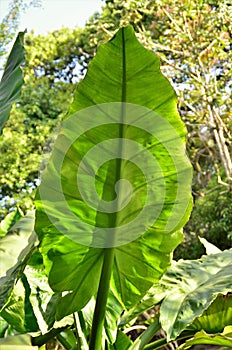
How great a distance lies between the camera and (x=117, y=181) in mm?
725

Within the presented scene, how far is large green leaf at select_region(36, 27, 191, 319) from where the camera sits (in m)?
0.65

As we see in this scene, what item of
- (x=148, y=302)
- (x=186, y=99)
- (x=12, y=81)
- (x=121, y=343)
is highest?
(x=186, y=99)

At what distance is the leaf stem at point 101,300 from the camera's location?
78cm

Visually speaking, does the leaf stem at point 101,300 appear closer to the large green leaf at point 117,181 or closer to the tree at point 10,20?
the large green leaf at point 117,181

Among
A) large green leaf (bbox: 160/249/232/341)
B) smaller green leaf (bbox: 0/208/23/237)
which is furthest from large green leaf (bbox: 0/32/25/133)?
smaller green leaf (bbox: 0/208/23/237)

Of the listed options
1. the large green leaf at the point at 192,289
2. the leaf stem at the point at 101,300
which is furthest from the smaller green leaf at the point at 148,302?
the leaf stem at the point at 101,300

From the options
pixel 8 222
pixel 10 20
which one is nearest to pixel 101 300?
pixel 8 222

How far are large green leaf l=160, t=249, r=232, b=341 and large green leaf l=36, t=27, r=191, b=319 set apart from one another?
2.9 inches

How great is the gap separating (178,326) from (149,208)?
8.2 inches

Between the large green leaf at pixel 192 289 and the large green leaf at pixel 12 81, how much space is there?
41 cm

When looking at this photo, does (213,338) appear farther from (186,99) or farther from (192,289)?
(186,99)

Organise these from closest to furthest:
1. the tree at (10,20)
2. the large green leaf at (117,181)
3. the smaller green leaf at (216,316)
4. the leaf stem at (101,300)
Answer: the large green leaf at (117,181)
the leaf stem at (101,300)
the smaller green leaf at (216,316)
the tree at (10,20)

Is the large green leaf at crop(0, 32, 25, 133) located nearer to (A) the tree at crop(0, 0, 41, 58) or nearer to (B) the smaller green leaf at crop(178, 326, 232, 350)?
(B) the smaller green leaf at crop(178, 326, 232, 350)

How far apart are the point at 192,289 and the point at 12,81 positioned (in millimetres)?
498
